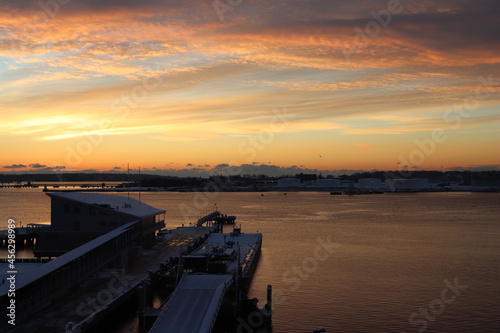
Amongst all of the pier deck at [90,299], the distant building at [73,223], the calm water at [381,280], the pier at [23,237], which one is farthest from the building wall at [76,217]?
the pier at [23,237]

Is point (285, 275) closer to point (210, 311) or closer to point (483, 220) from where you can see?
point (210, 311)

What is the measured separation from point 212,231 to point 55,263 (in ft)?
96.8

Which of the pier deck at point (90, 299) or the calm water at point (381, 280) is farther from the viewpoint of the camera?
the calm water at point (381, 280)

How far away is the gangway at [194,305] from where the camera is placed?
19.2 metres

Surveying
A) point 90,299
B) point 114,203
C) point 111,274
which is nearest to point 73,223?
point 114,203

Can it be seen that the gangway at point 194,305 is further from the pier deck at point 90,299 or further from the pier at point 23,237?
the pier at point 23,237

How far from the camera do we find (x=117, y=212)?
3366 centimetres

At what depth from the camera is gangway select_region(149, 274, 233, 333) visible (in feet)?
63.1

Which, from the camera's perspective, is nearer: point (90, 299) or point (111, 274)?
point (90, 299)

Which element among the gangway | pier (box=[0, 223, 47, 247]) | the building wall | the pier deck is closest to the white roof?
the building wall

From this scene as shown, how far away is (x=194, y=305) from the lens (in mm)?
21203

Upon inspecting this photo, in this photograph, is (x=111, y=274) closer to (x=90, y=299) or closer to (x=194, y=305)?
(x=90, y=299)

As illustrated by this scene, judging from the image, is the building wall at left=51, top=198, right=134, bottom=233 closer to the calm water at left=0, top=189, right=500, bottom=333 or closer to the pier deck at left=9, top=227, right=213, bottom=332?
the pier deck at left=9, top=227, right=213, bottom=332

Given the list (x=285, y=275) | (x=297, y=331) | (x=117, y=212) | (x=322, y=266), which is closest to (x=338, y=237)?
(x=322, y=266)
